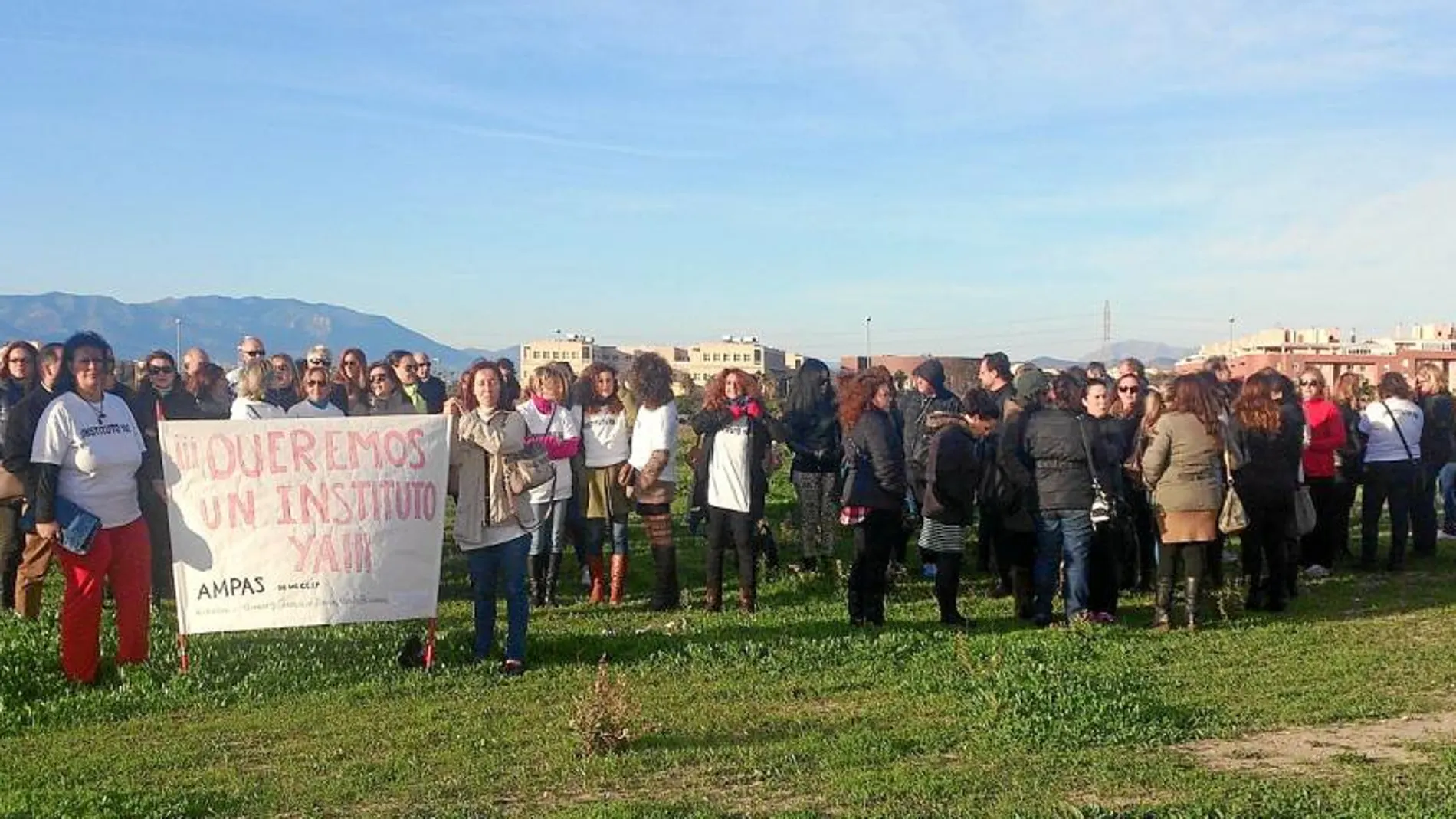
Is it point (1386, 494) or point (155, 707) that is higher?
point (1386, 494)

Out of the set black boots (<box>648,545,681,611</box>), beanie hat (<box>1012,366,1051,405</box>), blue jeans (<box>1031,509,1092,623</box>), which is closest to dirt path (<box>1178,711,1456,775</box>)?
blue jeans (<box>1031,509,1092,623</box>)

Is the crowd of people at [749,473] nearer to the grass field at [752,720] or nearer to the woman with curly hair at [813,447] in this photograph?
the woman with curly hair at [813,447]

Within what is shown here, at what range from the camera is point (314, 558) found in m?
8.59

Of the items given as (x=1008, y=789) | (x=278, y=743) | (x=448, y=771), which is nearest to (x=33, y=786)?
(x=278, y=743)

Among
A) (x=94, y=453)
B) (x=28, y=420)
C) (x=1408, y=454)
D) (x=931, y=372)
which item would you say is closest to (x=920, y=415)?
(x=931, y=372)

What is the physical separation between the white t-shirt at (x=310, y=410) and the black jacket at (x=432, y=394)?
2732mm

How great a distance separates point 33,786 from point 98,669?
7.87 feet

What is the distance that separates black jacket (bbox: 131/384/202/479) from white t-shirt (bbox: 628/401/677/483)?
12.1 ft

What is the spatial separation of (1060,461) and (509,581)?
442 cm

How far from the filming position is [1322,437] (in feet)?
41.4

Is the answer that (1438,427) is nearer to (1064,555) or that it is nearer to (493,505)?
(1064,555)

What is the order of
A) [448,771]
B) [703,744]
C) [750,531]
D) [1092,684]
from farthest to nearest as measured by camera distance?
[750,531] < [1092,684] < [703,744] < [448,771]

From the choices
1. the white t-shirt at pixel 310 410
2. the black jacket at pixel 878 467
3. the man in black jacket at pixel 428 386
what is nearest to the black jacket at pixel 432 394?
the man in black jacket at pixel 428 386

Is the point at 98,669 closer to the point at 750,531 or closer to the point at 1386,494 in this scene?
the point at 750,531
